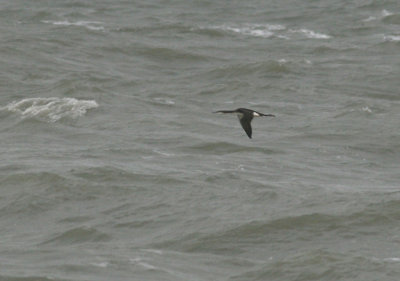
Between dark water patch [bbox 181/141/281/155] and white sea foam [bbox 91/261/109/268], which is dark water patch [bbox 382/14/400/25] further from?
white sea foam [bbox 91/261/109/268]

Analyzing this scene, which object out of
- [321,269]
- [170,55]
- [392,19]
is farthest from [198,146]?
[392,19]

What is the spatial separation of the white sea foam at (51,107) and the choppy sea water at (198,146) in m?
0.07

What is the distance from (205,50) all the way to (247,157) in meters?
17.4

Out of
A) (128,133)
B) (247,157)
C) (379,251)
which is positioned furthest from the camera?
(128,133)

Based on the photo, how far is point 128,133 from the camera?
3897 centimetres

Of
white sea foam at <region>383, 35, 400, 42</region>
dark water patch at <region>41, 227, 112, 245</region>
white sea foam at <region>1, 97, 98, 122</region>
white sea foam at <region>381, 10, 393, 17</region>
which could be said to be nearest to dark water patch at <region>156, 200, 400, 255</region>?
dark water patch at <region>41, 227, 112, 245</region>

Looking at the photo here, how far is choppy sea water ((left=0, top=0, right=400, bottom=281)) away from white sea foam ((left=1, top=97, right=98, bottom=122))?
0.24 ft

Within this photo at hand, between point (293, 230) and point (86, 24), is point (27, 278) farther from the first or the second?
point (86, 24)

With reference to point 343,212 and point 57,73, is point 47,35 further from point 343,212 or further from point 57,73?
point 343,212

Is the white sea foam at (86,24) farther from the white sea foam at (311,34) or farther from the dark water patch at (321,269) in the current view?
the dark water patch at (321,269)

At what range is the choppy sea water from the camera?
27703 mm

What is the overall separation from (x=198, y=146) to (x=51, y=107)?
22.0ft

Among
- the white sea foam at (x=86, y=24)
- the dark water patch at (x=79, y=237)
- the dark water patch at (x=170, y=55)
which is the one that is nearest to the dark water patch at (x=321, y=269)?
the dark water patch at (x=79, y=237)

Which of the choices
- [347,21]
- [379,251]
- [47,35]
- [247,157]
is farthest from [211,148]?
[347,21]
